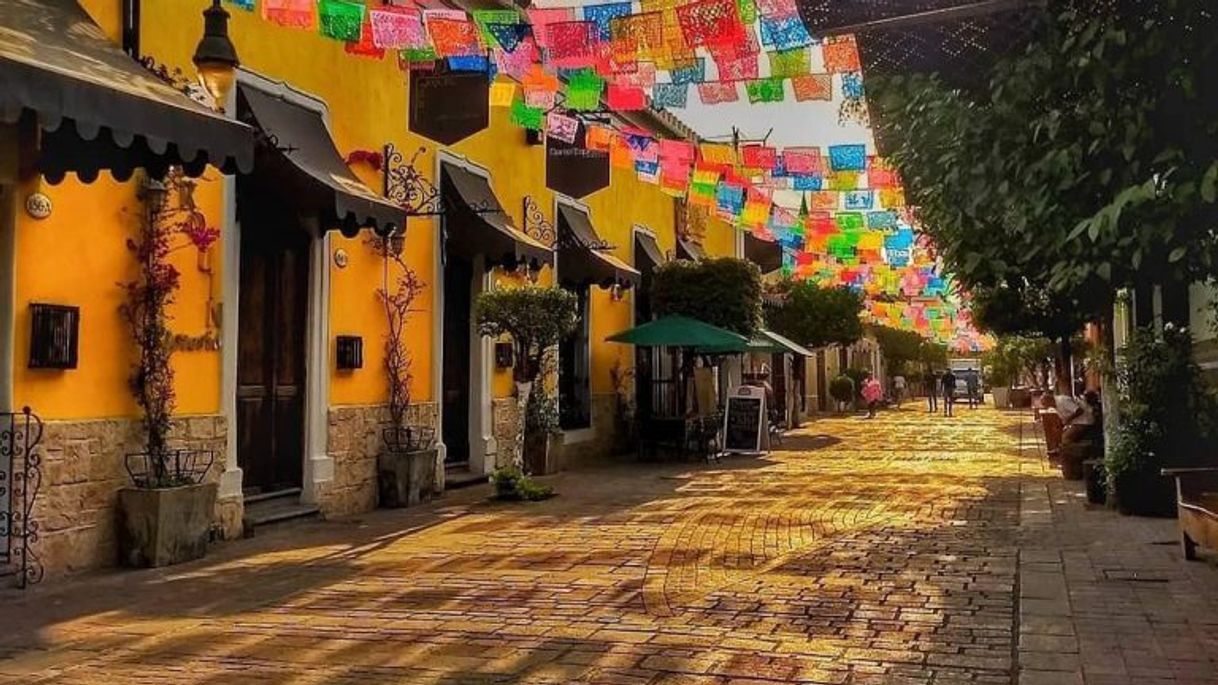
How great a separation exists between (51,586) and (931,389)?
34.1m

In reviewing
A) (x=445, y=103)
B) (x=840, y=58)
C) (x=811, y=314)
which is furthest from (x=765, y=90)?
(x=811, y=314)

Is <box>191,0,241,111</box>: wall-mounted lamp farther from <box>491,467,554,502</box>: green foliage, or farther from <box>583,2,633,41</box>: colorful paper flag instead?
<box>491,467,554,502</box>: green foliage

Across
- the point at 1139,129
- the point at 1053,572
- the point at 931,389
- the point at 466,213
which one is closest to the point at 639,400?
the point at 466,213

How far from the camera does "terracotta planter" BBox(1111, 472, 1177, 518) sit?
940 centimetres

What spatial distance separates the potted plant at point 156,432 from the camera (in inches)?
286

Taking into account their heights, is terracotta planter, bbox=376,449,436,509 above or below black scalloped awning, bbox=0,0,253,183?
below

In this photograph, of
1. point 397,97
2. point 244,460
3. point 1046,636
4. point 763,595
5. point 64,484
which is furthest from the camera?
point 397,97

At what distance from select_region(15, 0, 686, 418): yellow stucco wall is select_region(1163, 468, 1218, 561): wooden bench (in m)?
7.14

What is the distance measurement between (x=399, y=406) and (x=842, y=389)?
26.8 m

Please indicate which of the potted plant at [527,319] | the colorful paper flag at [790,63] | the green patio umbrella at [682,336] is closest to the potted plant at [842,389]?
the green patio umbrella at [682,336]

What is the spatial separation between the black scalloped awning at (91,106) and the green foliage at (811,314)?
2114 centimetres

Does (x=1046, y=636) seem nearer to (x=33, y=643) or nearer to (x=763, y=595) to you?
(x=763, y=595)

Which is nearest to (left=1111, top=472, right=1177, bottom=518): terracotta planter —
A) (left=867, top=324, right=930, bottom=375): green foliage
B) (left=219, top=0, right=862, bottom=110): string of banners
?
(left=219, top=0, right=862, bottom=110): string of banners

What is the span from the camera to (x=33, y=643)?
5.27 metres
